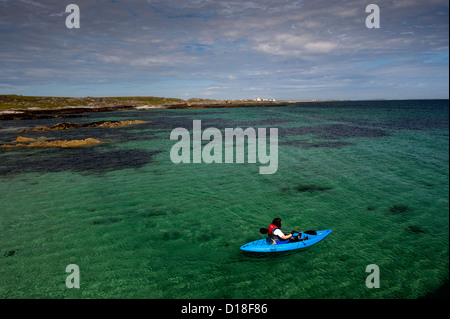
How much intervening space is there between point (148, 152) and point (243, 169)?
16252mm

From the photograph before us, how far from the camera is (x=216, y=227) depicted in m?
15.3

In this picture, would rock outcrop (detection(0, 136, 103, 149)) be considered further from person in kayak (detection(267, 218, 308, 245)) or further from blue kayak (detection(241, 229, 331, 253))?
person in kayak (detection(267, 218, 308, 245))

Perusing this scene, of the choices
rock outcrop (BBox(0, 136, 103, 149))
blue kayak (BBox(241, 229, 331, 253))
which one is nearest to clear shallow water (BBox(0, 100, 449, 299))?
blue kayak (BBox(241, 229, 331, 253))

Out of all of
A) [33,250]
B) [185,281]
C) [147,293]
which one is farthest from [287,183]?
[33,250]

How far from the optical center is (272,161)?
30.2m

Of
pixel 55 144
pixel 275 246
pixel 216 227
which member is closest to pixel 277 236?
pixel 275 246

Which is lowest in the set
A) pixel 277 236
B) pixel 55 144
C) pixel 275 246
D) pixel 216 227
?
pixel 216 227

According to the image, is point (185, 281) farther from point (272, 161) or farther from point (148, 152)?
point (148, 152)

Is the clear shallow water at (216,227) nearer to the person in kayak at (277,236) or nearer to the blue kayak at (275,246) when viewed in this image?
the blue kayak at (275,246)

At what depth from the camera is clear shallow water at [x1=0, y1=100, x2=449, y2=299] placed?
35.3 feet

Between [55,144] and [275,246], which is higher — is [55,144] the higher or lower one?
the higher one

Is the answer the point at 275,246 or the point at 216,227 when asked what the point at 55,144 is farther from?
the point at 275,246

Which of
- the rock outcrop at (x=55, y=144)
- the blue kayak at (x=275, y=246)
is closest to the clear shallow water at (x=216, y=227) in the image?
the blue kayak at (x=275, y=246)

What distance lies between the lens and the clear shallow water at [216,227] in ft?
35.3
